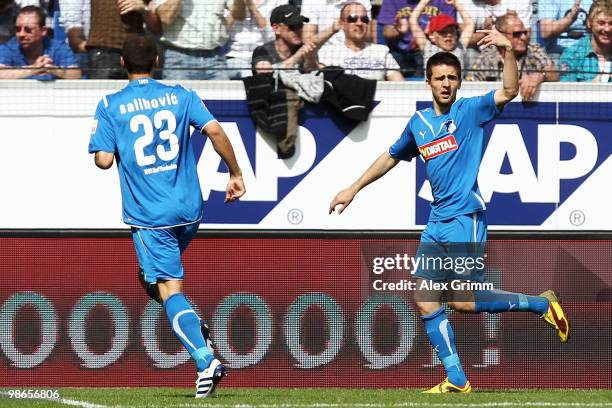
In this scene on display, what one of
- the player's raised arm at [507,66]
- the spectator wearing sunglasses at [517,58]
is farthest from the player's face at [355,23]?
the player's raised arm at [507,66]

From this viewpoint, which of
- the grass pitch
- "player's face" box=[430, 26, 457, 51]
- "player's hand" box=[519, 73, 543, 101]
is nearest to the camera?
the grass pitch

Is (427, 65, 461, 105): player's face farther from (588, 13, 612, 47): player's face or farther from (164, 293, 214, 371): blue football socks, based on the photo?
(588, 13, 612, 47): player's face

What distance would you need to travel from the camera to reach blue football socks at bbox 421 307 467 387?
7215 millimetres

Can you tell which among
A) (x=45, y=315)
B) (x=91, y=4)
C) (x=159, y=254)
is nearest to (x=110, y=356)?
(x=45, y=315)

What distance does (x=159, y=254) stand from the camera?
6547 mm

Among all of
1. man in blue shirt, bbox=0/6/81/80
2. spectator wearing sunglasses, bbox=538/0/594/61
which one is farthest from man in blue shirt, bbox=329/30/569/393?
man in blue shirt, bbox=0/6/81/80

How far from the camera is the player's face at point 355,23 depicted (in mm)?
10969

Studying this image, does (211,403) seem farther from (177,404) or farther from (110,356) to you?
(110,356)

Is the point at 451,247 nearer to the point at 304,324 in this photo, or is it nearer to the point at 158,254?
the point at 304,324

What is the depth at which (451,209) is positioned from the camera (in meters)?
7.30

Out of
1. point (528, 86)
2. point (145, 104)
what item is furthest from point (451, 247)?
point (528, 86)

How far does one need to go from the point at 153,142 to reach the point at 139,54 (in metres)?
0.49

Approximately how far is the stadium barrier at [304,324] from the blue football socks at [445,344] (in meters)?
0.78

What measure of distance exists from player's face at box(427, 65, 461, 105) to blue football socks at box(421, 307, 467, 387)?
128cm
